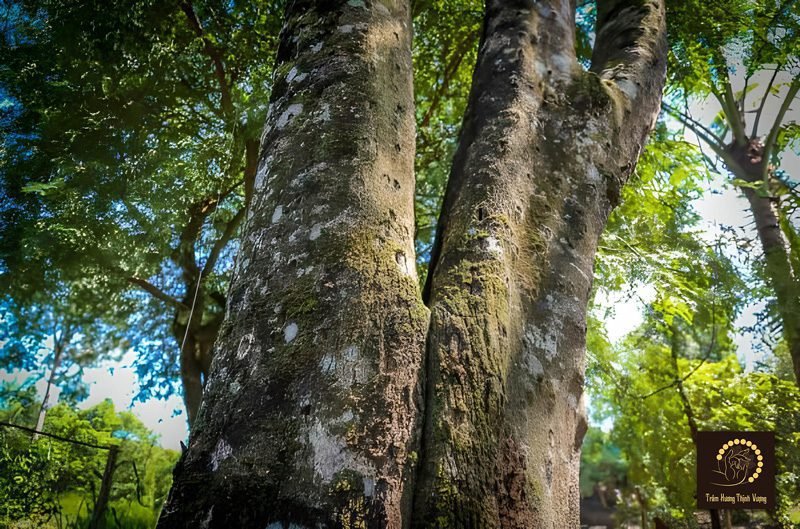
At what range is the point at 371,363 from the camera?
1.39 metres

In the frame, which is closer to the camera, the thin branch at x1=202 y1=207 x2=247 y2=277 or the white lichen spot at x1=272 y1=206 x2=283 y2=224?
the white lichen spot at x1=272 y1=206 x2=283 y2=224

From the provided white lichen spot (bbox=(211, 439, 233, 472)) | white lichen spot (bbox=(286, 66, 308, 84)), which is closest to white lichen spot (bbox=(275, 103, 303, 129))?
white lichen spot (bbox=(286, 66, 308, 84))

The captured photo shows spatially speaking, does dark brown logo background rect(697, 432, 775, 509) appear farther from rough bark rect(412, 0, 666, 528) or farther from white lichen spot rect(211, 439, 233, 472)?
white lichen spot rect(211, 439, 233, 472)

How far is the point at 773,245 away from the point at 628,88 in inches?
286

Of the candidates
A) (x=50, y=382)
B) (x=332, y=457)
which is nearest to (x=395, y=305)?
(x=332, y=457)

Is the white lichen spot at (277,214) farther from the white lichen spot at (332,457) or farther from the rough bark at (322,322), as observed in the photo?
the white lichen spot at (332,457)

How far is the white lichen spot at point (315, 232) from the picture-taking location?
1.57 metres

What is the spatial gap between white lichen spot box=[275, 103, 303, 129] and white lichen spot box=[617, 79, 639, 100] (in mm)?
1620

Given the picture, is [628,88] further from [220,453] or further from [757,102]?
[757,102]

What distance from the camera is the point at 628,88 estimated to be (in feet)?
8.11

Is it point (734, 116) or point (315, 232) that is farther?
point (734, 116)

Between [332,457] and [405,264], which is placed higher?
[405,264]

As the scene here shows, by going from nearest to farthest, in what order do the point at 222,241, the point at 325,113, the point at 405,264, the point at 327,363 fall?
1. the point at 327,363
2. the point at 405,264
3. the point at 325,113
4. the point at 222,241

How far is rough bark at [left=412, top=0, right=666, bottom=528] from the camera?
142cm
